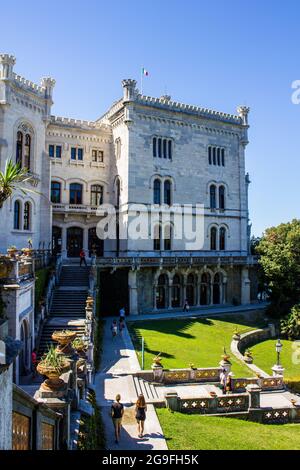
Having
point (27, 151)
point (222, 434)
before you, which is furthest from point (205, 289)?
point (222, 434)

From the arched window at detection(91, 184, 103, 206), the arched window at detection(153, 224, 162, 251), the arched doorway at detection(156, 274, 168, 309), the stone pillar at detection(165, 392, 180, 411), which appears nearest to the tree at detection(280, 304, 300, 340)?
the arched doorway at detection(156, 274, 168, 309)

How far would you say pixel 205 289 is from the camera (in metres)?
42.4

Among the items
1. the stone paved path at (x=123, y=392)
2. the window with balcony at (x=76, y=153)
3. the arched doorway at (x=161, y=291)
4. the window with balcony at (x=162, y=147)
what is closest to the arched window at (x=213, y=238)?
the arched doorway at (x=161, y=291)

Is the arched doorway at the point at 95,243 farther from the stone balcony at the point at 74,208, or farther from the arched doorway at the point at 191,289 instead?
the arched doorway at the point at 191,289

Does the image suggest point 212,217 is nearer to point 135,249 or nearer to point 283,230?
point 283,230

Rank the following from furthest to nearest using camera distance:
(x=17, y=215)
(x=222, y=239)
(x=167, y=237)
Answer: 1. (x=222, y=239)
2. (x=167, y=237)
3. (x=17, y=215)

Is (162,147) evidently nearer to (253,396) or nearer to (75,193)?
(75,193)

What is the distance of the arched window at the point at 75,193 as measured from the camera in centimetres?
4171

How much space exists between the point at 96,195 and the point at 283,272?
68.3ft

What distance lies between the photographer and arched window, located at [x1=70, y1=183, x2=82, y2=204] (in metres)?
41.7

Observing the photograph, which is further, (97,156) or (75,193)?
(97,156)

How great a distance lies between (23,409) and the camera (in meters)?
6.56

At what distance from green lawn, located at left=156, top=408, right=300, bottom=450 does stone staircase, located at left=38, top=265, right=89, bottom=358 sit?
8830 mm

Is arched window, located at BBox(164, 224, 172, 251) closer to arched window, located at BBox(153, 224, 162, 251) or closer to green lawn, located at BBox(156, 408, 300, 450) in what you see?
arched window, located at BBox(153, 224, 162, 251)
